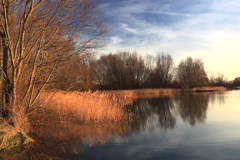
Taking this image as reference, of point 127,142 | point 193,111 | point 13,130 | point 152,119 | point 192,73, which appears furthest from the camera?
point 192,73

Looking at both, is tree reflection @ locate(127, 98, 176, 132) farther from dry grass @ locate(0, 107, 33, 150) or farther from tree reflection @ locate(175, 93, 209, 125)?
dry grass @ locate(0, 107, 33, 150)

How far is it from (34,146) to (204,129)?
5.99 meters

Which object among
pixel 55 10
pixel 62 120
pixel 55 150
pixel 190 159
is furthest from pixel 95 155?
pixel 55 10

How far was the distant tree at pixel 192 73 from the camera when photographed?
4276 cm

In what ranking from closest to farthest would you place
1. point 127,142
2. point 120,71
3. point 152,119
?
point 127,142, point 152,119, point 120,71

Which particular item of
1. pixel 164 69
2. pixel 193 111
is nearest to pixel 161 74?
pixel 164 69

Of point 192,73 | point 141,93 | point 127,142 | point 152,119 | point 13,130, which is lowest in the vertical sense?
point 152,119

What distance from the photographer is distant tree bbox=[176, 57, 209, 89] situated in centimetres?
4276

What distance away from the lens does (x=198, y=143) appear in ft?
17.6

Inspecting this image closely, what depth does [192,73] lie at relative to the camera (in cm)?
4400

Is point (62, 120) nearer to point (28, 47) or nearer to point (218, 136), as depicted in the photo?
point (28, 47)

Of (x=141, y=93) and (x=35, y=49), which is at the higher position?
(x=35, y=49)

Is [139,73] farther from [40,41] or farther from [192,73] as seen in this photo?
[40,41]

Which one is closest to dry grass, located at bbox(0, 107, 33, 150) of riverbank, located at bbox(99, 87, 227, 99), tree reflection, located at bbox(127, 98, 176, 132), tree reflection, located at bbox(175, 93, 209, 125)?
tree reflection, located at bbox(127, 98, 176, 132)
